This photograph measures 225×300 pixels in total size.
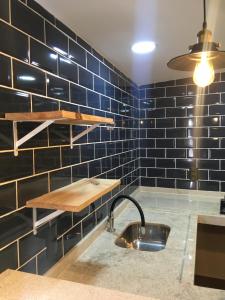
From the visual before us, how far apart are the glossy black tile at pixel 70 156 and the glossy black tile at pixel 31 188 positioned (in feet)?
0.50

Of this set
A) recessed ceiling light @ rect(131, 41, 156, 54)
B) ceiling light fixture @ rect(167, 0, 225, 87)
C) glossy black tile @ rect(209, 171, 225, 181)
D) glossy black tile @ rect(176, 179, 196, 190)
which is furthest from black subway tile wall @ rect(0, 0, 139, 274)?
glossy black tile @ rect(209, 171, 225, 181)

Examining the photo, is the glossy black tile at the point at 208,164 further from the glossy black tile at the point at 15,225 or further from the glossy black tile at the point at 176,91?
the glossy black tile at the point at 15,225

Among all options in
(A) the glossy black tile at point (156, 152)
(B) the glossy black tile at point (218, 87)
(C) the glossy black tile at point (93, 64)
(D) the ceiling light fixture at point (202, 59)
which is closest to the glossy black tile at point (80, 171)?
(C) the glossy black tile at point (93, 64)

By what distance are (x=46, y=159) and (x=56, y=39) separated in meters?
0.48

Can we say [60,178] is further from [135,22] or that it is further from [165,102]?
[165,102]

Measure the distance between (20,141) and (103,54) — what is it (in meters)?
0.90

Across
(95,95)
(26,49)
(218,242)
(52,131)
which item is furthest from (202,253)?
(26,49)

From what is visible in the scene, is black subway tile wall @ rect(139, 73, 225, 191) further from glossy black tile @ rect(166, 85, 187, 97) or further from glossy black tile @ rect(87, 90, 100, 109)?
glossy black tile @ rect(87, 90, 100, 109)

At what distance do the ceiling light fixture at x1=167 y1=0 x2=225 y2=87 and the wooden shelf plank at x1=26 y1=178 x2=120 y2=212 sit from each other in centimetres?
54

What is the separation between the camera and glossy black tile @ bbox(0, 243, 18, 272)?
2.47ft

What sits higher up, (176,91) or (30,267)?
(176,91)

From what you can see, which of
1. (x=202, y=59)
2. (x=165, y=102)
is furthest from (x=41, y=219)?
(x=165, y=102)

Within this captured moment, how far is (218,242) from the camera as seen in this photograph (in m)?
1.85

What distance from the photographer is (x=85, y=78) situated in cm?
129
